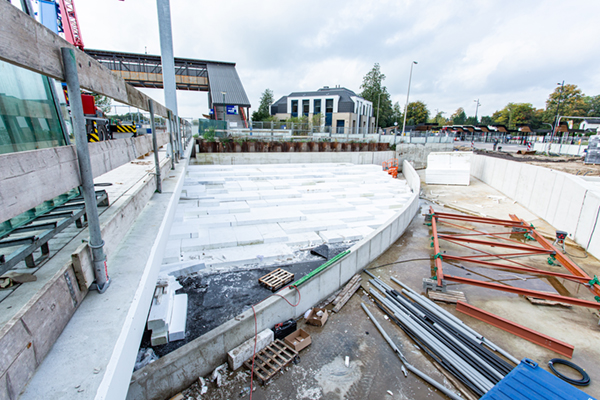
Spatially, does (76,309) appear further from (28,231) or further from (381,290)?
(381,290)

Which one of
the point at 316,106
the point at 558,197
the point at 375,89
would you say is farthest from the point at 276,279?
the point at 375,89

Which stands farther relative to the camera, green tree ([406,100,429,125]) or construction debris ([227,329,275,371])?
green tree ([406,100,429,125])

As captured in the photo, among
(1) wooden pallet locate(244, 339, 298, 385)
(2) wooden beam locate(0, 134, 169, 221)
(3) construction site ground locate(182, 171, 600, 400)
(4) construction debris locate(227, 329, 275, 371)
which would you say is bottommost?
(3) construction site ground locate(182, 171, 600, 400)

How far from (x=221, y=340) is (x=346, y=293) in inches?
120

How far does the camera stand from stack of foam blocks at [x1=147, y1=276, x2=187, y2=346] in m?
3.79

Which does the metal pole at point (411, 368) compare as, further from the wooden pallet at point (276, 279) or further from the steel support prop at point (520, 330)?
the steel support prop at point (520, 330)

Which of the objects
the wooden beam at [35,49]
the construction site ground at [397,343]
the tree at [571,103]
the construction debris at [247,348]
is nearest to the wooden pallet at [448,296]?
the construction site ground at [397,343]

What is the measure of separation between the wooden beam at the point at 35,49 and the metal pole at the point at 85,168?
60 mm

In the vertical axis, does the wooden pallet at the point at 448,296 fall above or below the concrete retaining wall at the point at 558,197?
below

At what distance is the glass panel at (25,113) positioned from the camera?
100 inches

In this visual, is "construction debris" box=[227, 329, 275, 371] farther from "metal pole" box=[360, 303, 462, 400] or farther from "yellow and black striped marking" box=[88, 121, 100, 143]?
"yellow and black striped marking" box=[88, 121, 100, 143]

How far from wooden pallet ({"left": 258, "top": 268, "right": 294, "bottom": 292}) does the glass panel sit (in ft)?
12.5

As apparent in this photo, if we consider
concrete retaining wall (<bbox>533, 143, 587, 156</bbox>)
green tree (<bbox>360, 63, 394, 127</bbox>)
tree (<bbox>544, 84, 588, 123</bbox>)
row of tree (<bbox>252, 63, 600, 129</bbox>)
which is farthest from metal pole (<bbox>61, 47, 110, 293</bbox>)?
tree (<bbox>544, 84, 588, 123</bbox>)

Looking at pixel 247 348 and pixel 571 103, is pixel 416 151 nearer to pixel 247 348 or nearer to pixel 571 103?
pixel 247 348
